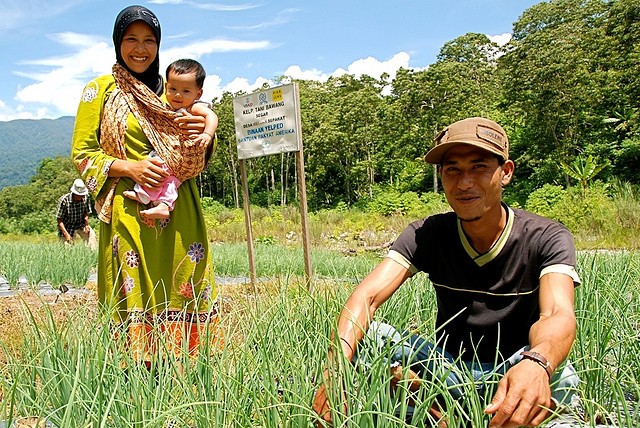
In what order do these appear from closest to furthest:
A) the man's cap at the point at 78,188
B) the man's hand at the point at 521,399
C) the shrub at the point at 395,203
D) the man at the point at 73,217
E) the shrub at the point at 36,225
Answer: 1. the man's hand at the point at 521,399
2. the man's cap at the point at 78,188
3. the man at the point at 73,217
4. the shrub at the point at 395,203
5. the shrub at the point at 36,225

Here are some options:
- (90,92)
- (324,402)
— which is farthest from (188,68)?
(324,402)

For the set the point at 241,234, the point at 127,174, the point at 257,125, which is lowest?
the point at 241,234

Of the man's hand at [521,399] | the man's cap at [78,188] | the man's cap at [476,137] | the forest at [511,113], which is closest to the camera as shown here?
the man's hand at [521,399]

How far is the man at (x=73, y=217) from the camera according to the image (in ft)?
21.3

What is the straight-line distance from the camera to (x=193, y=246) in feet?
7.45

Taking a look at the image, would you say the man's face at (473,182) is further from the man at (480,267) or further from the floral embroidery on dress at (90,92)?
the floral embroidery on dress at (90,92)

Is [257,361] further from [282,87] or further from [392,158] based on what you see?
[392,158]

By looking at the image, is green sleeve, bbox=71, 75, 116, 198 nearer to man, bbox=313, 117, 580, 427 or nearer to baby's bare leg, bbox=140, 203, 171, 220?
baby's bare leg, bbox=140, 203, 171, 220

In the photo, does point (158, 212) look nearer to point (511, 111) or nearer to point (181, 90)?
point (181, 90)

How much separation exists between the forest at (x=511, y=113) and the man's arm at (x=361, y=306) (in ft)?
43.9

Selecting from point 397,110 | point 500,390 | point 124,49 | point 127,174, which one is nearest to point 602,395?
point 500,390

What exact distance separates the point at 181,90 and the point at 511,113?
2160 cm

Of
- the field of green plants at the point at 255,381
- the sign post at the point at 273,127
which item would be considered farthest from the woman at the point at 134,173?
the sign post at the point at 273,127

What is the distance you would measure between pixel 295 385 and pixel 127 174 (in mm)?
1130
